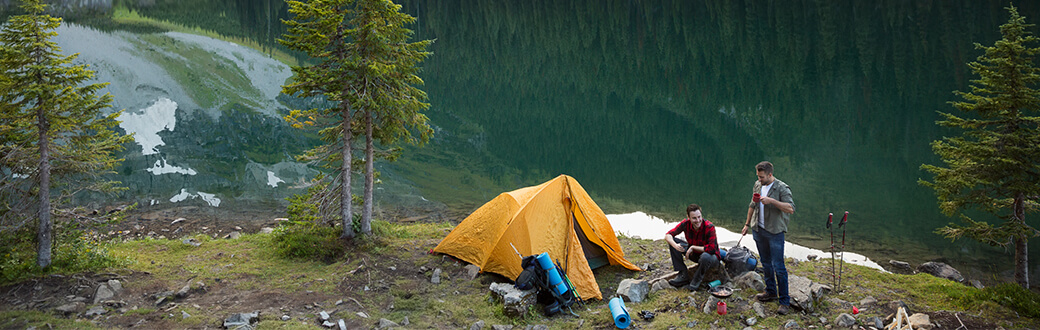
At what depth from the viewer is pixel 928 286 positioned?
8.32 meters

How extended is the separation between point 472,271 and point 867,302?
6.17m

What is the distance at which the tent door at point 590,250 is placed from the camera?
9.73m

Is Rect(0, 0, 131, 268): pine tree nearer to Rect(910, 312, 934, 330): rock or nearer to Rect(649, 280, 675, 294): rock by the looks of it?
Rect(649, 280, 675, 294): rock

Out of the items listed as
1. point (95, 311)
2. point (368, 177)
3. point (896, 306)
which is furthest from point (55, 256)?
point (896, 306)

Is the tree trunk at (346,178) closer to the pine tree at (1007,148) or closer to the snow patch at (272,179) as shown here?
the snow patch at (272,179)

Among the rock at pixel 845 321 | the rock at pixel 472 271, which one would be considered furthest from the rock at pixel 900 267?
the rock at pixel 472 271

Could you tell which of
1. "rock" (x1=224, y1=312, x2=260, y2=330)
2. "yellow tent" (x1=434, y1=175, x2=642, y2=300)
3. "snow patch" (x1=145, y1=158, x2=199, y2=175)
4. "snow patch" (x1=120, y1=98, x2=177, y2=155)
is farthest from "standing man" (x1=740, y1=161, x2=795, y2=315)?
"snow patch" (x1=120, y1=98, x2=177, y2=155)

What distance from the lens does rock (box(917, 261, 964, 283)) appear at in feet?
34.3

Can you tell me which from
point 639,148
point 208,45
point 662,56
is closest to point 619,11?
point 662,56

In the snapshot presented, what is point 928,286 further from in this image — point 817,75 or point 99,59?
point 99,59

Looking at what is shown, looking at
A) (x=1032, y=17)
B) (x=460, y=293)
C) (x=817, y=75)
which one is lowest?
(x=460, y=293)

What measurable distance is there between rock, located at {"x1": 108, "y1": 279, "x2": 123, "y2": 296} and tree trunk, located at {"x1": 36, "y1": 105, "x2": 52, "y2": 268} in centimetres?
121

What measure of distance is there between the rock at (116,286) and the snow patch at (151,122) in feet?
43.8

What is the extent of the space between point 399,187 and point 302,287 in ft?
29.5
